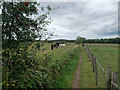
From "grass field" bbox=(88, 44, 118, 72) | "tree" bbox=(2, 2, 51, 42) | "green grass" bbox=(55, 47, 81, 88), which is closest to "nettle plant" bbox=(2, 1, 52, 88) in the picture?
"tree" bbox=(2, 2, 51, 42)

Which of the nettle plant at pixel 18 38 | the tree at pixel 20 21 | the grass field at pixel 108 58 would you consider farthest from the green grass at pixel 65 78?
the grass field at pixel 108 58

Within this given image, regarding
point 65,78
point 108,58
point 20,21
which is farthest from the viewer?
point 108,58

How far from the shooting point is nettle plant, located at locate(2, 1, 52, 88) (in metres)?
1.70

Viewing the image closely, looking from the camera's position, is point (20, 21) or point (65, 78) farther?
point (65, 78)

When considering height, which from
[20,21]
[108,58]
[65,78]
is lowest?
[108,58]

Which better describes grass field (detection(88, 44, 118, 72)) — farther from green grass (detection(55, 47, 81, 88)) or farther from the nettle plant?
the nettle plant

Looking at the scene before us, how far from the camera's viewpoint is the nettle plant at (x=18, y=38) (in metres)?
1.70

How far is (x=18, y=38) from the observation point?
1.92 meters

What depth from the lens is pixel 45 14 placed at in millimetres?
2244

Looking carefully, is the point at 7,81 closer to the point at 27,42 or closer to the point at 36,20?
the point at 27,42

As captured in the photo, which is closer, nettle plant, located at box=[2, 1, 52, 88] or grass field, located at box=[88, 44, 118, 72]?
nettle plant, located at box=[2, 1, 52, 88]

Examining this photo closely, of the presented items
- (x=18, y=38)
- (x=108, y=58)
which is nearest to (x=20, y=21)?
(x=18, y=38)

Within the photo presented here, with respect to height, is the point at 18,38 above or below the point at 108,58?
above

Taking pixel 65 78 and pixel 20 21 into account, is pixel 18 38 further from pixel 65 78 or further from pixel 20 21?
pixel 65 78
